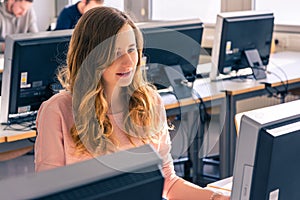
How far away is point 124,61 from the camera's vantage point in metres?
1.59

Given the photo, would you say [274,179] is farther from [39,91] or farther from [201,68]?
[201,68]

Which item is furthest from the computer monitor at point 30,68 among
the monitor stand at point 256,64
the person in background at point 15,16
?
the person in background at point 15,16

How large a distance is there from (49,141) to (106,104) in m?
0.20

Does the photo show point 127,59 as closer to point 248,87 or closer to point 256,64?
point 248,87

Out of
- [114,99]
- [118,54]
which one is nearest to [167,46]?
[114,99]

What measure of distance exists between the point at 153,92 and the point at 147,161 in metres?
1.17

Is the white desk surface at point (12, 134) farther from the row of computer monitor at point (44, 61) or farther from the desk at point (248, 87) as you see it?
the desk at point (248, 87)

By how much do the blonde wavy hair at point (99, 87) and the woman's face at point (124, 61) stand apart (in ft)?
0.07

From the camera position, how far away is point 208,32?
5180mm

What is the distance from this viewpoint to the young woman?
153 cm

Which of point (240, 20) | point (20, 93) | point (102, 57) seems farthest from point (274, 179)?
point (240, 20)

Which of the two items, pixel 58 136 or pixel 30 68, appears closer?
pixel 58 136

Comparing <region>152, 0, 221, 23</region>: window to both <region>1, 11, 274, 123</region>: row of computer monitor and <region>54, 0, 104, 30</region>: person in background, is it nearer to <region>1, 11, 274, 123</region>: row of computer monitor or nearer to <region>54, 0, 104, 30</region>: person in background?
<region>54, 0, 104, 30</region>: person in background

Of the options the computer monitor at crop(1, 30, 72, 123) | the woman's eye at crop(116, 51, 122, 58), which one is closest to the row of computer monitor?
the computer monitor at crop(1, 30, 72, 123)
